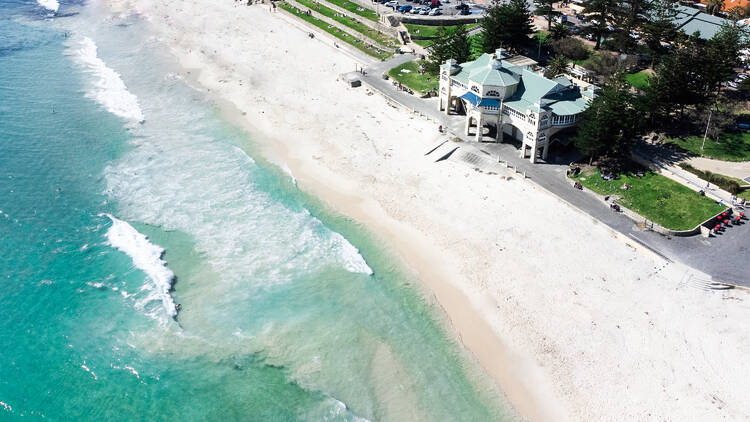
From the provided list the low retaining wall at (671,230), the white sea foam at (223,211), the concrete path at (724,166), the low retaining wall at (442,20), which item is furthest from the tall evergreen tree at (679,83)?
the low retaining wall at (442,20)

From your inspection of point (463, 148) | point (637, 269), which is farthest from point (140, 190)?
point (637, 269)

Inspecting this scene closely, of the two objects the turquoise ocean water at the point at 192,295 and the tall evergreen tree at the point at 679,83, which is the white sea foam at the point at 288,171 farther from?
the tall evergreen tree at the point at 679,83

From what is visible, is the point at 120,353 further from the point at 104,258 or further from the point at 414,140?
the point at 414,140

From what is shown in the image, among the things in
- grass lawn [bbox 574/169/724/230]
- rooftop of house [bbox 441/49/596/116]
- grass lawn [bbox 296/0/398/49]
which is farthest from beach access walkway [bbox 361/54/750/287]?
grass lawn [bbox 296/0/398/49]

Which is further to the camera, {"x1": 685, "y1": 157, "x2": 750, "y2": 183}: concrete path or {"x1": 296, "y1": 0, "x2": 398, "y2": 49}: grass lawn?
{"x1": 296, "y1": 0, "x2": 398, "y2": 49}: grass lawn

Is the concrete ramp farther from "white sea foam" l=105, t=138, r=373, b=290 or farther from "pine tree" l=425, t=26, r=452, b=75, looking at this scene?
"pine tree" l=425, t=26, r=452, b=75

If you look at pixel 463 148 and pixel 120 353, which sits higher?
pixel 463 148
